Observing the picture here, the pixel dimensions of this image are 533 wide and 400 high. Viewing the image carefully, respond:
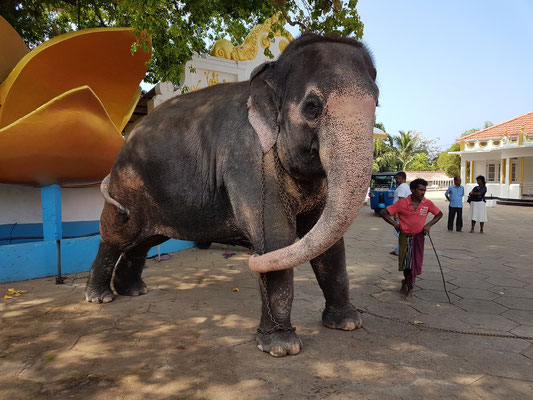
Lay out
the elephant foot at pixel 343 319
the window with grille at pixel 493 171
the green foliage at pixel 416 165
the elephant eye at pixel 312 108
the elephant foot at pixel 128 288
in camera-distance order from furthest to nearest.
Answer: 1. the green foliage at pixel 416 165
2. the window with grille at pixel 493 171
3. the elephant foot at pixel 128 288
4. the elephant foot at pixel 343 319
5. the elephant eye at pixel 312 108

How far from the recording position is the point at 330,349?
2.92 meters

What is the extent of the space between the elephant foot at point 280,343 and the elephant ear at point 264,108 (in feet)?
4.35

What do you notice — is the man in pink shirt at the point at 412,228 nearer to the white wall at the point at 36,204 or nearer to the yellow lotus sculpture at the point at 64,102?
the yellow lotus sculpture at the point at 64,102

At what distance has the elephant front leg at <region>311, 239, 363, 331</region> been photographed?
129 inches

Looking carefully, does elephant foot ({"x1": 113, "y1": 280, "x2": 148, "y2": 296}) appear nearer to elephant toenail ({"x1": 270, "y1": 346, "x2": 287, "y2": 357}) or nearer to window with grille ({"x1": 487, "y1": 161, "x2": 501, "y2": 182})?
elephant toenail ({"x1": 270, "y1": 346, "x2": 287, "y2": 357})

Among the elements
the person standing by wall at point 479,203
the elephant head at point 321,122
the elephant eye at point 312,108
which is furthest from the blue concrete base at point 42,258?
the person standing by wall at point 479,203

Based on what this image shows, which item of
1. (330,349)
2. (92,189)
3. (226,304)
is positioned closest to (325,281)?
(330,349)

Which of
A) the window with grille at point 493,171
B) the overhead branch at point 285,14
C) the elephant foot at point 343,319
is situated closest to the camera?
the elephant foot at point 343,319

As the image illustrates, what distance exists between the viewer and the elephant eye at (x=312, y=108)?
96.2 inches

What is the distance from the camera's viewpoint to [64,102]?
4270 millimetres

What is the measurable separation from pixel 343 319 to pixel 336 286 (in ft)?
0.92

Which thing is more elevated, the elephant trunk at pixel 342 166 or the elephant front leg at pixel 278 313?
the elephant trunk at pixel 342 166

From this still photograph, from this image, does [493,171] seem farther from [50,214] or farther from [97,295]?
[97,295]

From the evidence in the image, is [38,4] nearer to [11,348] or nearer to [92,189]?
[92,189]
